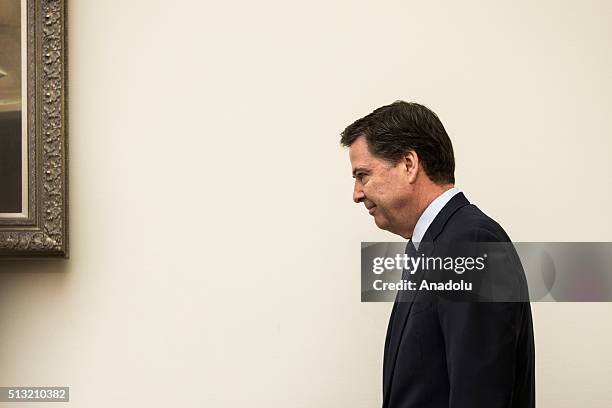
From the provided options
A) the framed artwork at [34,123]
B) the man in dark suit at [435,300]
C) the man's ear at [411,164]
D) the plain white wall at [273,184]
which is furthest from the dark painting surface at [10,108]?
the man's ear at [411,164]

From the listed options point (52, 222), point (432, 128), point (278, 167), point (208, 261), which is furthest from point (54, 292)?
point (432, 128)

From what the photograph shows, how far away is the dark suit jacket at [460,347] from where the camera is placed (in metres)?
1.25

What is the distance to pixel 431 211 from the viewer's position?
56.8 inches

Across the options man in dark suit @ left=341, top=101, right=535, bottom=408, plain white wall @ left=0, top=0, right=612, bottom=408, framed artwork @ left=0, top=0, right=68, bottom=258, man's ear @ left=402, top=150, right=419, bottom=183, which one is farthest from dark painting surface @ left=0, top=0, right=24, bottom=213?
man's ear @ left=402, top=150, right=419, bottom=183

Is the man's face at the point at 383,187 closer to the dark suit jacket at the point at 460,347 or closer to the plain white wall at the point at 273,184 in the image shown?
the dark suit jacket at the point at 460,347

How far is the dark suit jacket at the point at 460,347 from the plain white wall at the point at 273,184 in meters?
0.52

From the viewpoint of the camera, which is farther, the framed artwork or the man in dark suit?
the framed artwork

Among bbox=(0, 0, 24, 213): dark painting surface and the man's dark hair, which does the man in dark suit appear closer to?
the man's dark hair

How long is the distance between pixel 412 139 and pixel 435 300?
30 cm

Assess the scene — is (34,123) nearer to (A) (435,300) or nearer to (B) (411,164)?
(B) (411,164)

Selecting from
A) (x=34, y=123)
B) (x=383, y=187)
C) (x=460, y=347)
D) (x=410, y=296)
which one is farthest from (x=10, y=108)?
(x=460, y=347)

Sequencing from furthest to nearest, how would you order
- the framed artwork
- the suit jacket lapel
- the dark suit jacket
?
the framed artwork, the suit jacket lapel, the dark suit jacket

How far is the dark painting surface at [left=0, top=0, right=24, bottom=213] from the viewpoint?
189 cm

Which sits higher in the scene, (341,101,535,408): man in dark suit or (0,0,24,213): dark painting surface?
(0,0,24,213): dark painting surface
